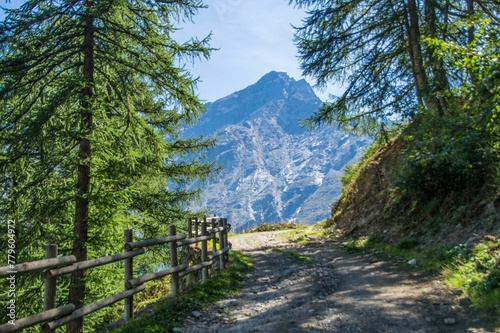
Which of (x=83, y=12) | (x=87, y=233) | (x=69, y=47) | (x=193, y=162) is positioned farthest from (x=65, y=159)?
(x=193, y=162)

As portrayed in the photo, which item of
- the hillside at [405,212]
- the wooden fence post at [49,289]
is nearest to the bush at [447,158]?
the hillside at [405,212]

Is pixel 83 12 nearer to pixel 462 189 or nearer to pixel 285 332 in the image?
pixel 285 332

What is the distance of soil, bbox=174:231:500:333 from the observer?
5.51 meters

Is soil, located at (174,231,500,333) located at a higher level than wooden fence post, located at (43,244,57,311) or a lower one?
lower

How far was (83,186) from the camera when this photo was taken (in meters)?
9.80

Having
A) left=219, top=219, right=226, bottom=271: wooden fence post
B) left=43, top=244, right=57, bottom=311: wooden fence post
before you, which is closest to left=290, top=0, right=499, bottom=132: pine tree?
left=219, top=219, right=226, bottom=271: wooden fence post

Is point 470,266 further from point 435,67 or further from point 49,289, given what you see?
point 435,67

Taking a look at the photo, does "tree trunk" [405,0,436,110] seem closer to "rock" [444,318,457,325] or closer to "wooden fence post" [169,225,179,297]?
"rock" [444,318,457,325]

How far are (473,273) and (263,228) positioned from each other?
3186 centimetres

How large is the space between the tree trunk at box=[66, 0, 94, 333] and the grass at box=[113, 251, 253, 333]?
2856 mm

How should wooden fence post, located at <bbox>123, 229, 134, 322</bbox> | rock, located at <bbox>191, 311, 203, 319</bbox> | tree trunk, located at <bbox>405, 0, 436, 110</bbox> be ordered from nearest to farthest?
rock, located at <bbox>191, 311, 203, 319</bbox>
wooden fence post, located at <bbox>123, 229, 134, 322</bbox>
tree trunk, located at <bbox>405, 0, 436, 110</bbox>

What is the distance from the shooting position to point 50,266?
18.0 feet

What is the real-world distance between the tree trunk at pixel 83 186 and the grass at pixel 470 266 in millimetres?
8512

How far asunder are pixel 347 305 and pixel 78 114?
8.17m
